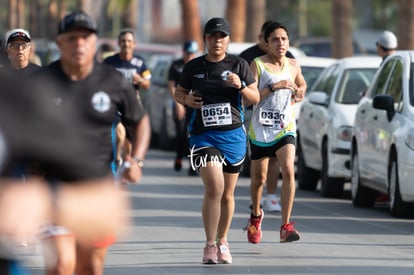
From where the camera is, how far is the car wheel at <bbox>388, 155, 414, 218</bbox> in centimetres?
1451

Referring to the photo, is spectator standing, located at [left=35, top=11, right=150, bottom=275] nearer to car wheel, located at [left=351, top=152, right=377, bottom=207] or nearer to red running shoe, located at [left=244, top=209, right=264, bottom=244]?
red running shoe, located at [left=244, top=209, right=264, bottom=244]

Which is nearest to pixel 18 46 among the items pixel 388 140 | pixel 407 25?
pixel 388 140

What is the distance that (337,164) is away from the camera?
1733 centimetres

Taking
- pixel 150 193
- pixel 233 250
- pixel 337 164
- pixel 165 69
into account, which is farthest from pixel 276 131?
pixel 165 69

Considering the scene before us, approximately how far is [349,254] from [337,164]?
220 inches

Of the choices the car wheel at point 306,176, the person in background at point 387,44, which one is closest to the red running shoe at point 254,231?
the person in background at point 387,44

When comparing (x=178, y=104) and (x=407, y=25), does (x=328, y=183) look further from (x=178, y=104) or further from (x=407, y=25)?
(x=407, y=25)

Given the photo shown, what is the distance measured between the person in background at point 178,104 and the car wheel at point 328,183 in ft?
9.58

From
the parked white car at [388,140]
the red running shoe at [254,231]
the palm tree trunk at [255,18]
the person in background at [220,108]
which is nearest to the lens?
the person in background at [220,108]

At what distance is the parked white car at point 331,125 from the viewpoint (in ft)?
57.1

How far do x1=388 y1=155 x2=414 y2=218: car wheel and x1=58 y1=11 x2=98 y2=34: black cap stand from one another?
7826 mm

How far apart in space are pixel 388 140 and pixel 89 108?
810cm

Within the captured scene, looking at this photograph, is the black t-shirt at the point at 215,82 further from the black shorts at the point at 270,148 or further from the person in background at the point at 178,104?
the person in background at the point at 178,104

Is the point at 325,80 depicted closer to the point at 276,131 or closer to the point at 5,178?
the point at 276,131
